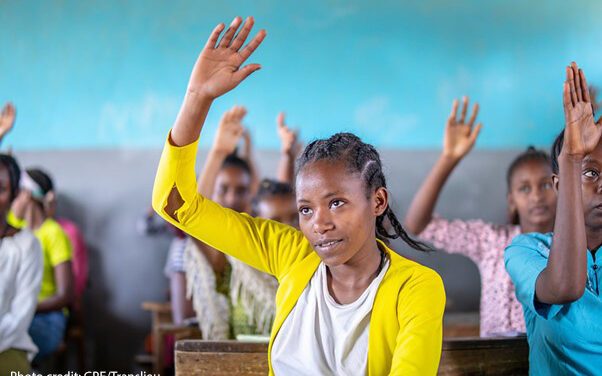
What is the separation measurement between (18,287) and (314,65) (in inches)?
92.4

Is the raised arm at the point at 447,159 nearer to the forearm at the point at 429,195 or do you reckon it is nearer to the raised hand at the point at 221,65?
the forearm at the point at 429,195

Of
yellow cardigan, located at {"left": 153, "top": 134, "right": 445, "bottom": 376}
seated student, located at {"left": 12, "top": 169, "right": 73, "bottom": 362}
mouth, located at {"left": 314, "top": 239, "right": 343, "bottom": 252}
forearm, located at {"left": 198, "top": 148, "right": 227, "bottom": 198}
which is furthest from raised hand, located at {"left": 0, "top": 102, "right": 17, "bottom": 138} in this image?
mouth, located at {"left": 314, "top": 239, "right": 343, "bottom": 252}

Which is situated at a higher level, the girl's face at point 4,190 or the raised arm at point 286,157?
the raised arm at point 286,157

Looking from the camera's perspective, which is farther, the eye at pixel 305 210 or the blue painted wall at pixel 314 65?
the blue painted wall at pixel 314 65

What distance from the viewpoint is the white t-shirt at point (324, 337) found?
5.03 ft

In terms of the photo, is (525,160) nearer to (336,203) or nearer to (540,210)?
(540,210)

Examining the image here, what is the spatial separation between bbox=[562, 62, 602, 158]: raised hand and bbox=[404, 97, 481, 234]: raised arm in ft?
4.21

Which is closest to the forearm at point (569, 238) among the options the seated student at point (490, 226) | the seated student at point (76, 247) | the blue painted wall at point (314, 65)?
the seated student at point (490, 226)

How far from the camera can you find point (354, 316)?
1.57 meters

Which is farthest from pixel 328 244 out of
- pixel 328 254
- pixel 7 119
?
pixel 7 119

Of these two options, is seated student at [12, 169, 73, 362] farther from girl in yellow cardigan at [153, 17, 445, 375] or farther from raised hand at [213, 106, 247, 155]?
girl in yellow cardigan at [153, 17, 445, 375]

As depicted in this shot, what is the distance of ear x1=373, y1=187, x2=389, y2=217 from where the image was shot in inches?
66.2

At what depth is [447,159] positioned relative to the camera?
2.90 meters

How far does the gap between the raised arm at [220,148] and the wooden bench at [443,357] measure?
3.42 ft
